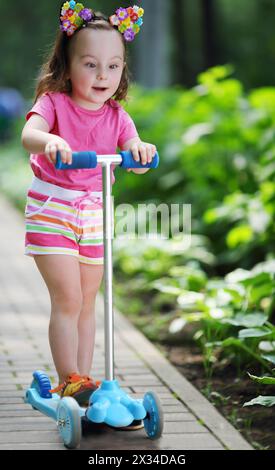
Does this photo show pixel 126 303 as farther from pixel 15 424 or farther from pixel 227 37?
pixel 227 37

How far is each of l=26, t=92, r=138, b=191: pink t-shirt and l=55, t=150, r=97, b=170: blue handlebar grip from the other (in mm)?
367

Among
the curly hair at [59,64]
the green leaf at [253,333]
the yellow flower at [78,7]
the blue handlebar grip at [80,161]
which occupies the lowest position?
the green leaf at [253,333]

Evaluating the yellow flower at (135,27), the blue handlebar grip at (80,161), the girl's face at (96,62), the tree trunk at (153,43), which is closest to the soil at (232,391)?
the blue handlebar grip at (80,161)

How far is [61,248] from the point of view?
3982 millimetres

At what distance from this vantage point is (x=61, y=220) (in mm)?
3988

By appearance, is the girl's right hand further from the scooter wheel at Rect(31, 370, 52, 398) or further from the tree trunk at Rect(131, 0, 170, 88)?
the tree trunk at Rect(131, 0, 170, 88)

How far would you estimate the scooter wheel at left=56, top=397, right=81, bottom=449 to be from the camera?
366cm

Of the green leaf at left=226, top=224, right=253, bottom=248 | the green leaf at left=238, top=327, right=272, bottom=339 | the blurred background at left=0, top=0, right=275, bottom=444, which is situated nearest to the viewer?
the green leaf at left=238, top=327, right=272, bottom=339

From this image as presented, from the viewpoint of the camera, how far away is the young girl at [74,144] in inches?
154

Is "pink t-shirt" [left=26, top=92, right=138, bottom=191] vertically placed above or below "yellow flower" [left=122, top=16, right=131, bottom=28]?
below

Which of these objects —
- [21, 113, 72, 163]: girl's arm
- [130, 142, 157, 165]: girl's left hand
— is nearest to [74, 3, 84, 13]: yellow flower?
[21, 113, 72, 163]: girl's arm

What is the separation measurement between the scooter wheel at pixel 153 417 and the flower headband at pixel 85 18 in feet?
4.88

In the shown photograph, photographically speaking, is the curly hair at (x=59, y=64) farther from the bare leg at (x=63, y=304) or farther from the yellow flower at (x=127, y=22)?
the bare leg at (x=63, y=304)

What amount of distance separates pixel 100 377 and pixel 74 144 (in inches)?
55.1
